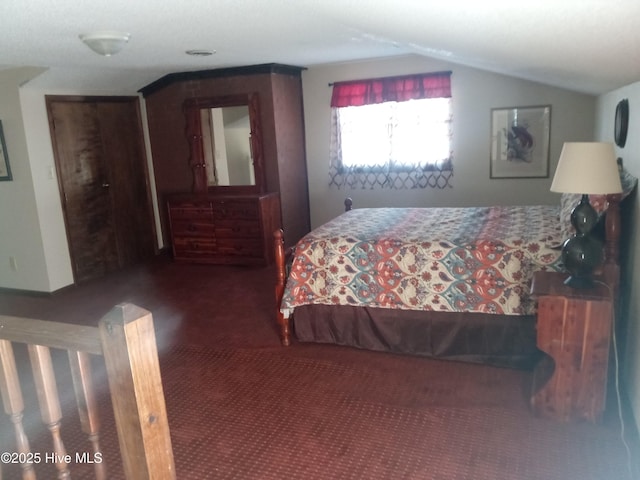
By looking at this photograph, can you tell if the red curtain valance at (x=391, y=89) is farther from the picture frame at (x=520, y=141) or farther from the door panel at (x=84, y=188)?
the door panel at (x=84, y=188)

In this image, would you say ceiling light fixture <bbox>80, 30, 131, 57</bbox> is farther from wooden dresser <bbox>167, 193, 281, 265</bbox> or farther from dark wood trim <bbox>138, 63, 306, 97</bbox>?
wooden dresser <bbox>167, 193, 281, 265</bbox>

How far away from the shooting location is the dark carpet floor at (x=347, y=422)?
210 cm

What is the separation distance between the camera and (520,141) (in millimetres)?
4820

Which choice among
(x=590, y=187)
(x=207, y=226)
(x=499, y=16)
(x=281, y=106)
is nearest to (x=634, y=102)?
(x=590, y=187)

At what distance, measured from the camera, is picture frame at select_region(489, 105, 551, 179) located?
473 cm

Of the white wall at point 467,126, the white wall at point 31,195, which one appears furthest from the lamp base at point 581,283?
the white wall at point 31,195

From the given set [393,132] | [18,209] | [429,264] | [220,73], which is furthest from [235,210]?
[429,264]

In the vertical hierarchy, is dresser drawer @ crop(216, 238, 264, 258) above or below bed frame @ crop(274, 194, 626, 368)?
above

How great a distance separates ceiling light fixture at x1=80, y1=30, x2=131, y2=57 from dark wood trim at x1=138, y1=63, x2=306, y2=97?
203 centimetres

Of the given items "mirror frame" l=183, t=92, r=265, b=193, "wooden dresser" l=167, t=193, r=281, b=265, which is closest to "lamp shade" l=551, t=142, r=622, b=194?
Result: "wooden dresser" l=167, t=193, r=281, b=265

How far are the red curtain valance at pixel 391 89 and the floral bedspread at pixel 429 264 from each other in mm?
1960

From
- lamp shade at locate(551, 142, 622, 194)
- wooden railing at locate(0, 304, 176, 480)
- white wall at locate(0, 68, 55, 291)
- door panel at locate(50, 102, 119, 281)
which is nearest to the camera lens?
wooden railing at locate(0, 304, 176, 480)

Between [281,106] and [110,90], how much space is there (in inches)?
72.1

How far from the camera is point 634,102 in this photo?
2.58 metres
